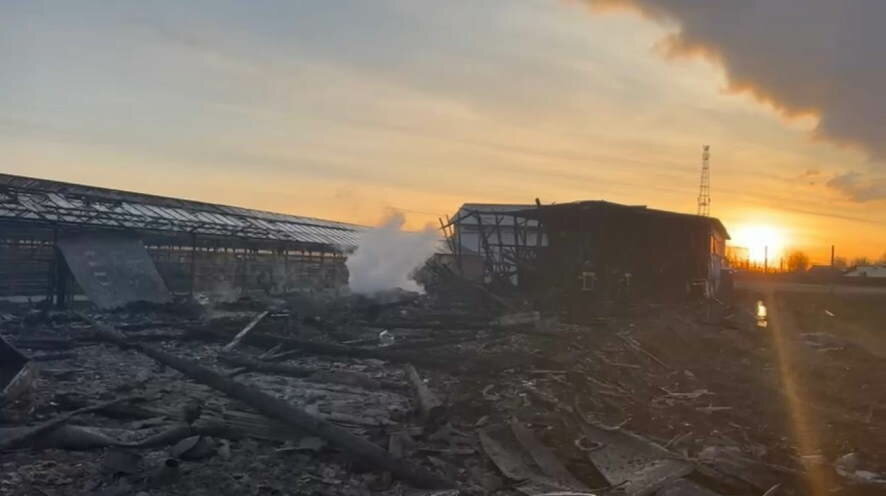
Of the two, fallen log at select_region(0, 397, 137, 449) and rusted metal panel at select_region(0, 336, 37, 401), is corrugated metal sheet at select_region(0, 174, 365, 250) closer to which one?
rusted metal panel at select_region(0, 336, 37, 401)

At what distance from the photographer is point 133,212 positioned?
26.0 m

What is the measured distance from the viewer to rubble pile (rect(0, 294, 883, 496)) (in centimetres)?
689

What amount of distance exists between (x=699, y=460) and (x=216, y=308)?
58.8 ft

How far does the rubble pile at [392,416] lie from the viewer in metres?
6.89

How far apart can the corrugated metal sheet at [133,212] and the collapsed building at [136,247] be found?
0.16ft

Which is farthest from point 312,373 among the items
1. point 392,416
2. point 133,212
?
point 133,212

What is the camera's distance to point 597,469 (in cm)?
739

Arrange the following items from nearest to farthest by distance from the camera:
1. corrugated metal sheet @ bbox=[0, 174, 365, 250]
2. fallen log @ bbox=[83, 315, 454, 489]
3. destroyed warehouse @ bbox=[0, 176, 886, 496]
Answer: fallen log @ bbox=[83, 315, 454, 489], destroyed warehouse @ bbox=[0, 176, 886, 496], corrugated metal sheet @ bbox=[0, 174, 365, 250]

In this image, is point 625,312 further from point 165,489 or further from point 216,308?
point 165,489

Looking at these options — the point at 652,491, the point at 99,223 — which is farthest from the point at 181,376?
the point at 99,223

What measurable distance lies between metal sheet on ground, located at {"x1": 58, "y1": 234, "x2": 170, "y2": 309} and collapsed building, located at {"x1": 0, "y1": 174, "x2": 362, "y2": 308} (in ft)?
0.12

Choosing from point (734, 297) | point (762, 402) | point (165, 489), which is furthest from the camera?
point (734, 297)

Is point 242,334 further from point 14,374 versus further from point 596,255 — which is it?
point 596,255

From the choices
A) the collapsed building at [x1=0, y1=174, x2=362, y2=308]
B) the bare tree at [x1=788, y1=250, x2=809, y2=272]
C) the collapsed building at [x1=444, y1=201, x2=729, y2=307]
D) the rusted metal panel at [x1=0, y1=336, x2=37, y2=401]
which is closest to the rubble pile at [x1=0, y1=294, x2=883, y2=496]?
the rusted metal panel at [x1=0, y1=336, x2=37, y2=401]
